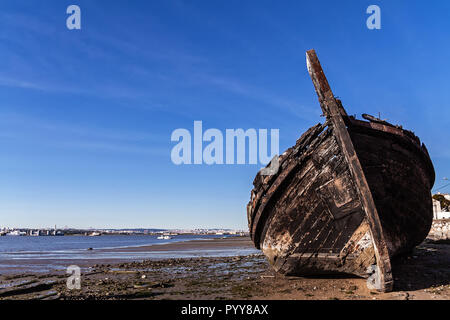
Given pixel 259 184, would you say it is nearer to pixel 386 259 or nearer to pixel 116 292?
pixel 386 259

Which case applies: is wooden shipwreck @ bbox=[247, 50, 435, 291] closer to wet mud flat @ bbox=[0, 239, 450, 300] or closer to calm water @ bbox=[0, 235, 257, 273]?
wet mud flat @ bbox=[0, 239, 450, 300]

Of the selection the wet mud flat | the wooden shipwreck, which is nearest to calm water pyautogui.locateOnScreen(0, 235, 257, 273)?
the wet mud flat

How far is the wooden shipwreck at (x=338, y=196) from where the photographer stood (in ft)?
23.5

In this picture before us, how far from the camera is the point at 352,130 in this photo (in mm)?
7531

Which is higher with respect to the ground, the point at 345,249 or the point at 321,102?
the point at 321,102

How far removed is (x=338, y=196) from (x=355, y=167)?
914mm

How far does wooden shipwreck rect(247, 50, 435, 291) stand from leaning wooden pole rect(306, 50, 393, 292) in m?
0.02

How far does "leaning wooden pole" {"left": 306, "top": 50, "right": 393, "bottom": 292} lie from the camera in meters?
6.70

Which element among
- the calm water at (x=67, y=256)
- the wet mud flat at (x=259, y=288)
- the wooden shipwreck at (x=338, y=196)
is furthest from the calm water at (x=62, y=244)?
the wooden shipwreck at (x=338, y=196)

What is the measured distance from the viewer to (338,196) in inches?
300

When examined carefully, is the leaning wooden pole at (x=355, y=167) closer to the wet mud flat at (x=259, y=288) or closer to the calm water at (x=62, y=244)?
the wet mud flat at (x=259, y=288)

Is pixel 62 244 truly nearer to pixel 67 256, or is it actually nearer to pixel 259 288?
pixel 67 256
